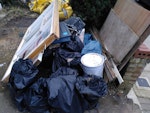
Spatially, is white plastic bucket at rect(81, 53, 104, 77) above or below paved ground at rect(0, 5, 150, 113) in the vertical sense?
above

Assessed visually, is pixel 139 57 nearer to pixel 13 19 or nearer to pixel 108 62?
pixel 108 62

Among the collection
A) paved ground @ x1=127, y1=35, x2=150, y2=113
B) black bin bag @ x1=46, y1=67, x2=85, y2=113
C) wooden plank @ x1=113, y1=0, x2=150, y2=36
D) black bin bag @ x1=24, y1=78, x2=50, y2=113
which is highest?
wooden plank @ x1=113, y1=0, x2=150, y2=36

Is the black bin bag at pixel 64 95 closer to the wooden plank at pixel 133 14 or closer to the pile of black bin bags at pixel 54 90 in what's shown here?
the pile of black bin bags at pixel 54 90

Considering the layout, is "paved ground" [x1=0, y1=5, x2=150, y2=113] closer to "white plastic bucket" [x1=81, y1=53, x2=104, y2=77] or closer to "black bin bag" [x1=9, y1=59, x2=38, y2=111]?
"black bin bag" [x1=9, y1=59, x2=38, y2=111]

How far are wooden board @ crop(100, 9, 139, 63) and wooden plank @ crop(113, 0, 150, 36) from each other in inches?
3.1

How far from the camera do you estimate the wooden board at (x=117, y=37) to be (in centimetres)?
290

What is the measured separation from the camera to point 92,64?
2805mm

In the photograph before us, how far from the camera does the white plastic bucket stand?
2750 mm

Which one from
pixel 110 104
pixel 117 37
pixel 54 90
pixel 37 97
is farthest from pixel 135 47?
pixel 37 97

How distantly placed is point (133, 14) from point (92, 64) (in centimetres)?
116

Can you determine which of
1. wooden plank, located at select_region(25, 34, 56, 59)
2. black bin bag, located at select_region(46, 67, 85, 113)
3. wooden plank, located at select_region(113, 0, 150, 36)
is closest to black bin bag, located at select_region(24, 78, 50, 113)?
black bin bag, located at select_region(46, 67, 85, 113)

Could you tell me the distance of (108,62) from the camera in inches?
120

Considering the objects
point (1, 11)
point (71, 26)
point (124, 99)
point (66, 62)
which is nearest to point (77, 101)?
point (66, 62)

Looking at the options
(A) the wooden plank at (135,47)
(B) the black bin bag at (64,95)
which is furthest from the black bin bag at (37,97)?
(A) the wooden plank at (135,47)
